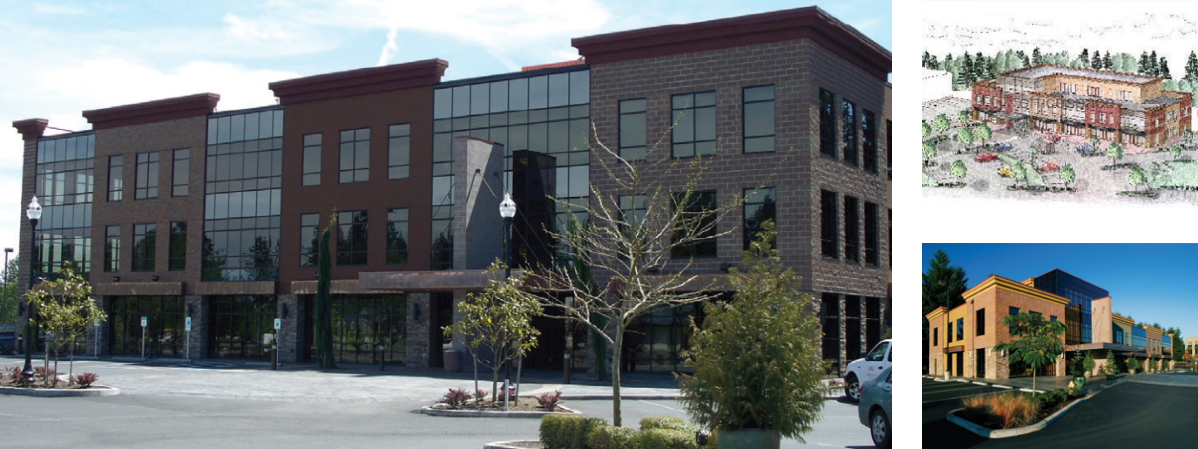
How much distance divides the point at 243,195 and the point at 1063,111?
1633 inches

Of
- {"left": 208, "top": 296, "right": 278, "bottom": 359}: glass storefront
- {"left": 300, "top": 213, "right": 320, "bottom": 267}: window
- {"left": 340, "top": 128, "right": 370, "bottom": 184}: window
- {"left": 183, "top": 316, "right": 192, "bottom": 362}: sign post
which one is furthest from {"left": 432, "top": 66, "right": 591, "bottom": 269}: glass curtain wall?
{"left": 183, "top": 316, "right": 192, "bottom": 362}: sign post

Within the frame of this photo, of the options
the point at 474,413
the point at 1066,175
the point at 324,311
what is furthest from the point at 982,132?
the point at 324,311

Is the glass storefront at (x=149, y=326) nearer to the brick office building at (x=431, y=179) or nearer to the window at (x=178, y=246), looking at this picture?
the brick office building at (x=431, y=179)

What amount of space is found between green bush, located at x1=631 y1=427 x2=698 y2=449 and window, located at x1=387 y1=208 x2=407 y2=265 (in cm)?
2931

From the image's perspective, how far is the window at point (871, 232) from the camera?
3903cm

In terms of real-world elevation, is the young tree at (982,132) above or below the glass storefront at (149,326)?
above

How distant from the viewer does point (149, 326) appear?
50719 millimetres

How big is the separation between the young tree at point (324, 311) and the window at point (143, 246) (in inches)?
481

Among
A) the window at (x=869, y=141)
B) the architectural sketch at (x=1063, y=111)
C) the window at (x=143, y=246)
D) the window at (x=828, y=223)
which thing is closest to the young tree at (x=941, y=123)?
the architectural sketch at (x=1063, y=111)

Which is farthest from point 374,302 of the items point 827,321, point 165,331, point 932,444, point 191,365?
point 932,444

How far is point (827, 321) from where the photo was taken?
35688 millimetres

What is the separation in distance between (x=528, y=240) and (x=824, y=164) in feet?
37.9

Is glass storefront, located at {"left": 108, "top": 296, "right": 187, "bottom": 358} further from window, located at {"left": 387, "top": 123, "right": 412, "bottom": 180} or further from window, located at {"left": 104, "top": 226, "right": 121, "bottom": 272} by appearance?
window, located at {"left": 387, "top": 123, "right": 412, "bottom": 180}

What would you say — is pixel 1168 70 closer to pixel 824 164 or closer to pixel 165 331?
pixel 824 164
